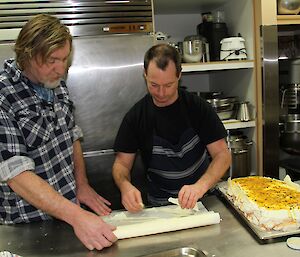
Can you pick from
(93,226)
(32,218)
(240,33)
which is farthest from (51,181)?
(240,33)

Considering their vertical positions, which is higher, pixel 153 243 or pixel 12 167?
pixel 12 167

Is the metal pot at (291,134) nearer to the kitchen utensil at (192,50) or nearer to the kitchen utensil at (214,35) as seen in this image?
the kitchen utensil at (214,35)

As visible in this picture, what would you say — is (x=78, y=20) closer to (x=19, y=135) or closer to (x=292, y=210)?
(x=19, y=135)

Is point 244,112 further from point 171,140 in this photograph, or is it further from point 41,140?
point 41,140

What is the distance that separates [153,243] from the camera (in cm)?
120

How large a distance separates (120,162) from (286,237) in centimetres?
83

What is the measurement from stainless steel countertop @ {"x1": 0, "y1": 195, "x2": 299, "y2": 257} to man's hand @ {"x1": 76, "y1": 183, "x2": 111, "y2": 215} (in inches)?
5.9

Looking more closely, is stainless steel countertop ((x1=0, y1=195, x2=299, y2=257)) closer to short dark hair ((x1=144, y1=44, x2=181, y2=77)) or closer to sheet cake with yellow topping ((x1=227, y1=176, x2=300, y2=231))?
sheet cake with yellow topping ((x1=227, y1=176, x2=300, y2=231))

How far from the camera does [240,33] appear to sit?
2.50 m

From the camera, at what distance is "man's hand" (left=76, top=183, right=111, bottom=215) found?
1.46 meters

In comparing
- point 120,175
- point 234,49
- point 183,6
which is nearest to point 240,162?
point 234,49

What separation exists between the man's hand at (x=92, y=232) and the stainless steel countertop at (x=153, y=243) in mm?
22

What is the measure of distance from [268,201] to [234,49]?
136 cm

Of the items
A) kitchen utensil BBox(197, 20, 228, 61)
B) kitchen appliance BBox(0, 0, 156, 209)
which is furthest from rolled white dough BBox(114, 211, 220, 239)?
kitchen utensil BBox(197, 20, 228, 61)
